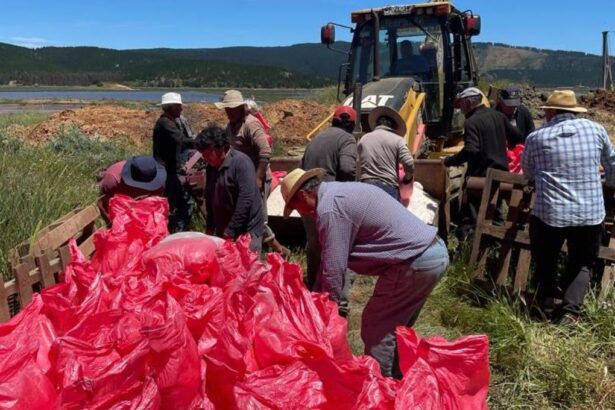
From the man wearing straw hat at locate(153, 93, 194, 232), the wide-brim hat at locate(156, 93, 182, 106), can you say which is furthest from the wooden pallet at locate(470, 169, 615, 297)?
the wide-brim hat at locate(156, 93, 182, 106)

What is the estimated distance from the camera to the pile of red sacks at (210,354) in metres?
2.02

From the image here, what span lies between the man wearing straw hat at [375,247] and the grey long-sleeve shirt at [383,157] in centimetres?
196

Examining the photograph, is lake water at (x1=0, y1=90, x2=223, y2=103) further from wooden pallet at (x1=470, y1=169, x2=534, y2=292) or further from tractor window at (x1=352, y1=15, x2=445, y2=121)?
wooden pallet at (x1=470, y1=169, x2=534, y2=292)

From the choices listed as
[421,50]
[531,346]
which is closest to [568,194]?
[531,346]

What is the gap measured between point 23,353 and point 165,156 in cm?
424

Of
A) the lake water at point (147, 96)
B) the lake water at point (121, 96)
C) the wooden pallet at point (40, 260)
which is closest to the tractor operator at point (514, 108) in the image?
the wooden pallet at point (40, 260)

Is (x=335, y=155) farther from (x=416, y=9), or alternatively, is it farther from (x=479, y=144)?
(x=416, y=9)

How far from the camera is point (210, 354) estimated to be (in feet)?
7.32

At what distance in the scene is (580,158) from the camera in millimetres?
4105

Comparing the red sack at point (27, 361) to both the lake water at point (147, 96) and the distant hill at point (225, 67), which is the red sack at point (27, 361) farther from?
the distant hill at point (225, 67)

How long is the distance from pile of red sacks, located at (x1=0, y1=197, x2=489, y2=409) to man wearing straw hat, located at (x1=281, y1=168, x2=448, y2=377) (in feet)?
0.87

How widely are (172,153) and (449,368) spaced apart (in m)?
4.53

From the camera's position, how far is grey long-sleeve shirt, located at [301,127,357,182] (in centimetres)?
502

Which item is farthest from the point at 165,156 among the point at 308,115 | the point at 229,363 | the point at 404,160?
the point at 308,115
